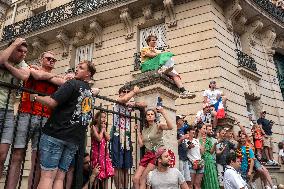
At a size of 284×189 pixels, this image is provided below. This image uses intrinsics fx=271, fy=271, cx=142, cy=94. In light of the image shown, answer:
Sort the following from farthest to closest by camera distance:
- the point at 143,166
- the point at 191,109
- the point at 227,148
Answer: the point at 191,109 → the point at 227,148 → the point at 143,166

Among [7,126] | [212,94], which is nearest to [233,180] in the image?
[7,126]

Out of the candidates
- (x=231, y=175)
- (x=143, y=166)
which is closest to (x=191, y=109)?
(x=231, y=175)

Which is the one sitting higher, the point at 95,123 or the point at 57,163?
the point at 95,123

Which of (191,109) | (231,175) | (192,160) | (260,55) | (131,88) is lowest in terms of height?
(231,175)

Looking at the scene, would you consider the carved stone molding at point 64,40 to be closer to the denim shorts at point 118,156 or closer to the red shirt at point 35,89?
the denim shorts at point 118,156

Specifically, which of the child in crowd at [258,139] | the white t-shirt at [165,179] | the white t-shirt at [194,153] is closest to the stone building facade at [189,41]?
the child in crowd at [258,139]

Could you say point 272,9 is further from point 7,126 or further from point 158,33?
point 7,126

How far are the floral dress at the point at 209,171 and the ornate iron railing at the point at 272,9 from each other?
9.27m

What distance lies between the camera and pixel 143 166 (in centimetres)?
477

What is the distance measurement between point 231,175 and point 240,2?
9.43 meters

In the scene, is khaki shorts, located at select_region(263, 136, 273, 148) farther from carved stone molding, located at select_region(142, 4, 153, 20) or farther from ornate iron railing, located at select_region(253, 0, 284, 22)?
carved stone molding, located at select_region(142, 4, 153, 20)

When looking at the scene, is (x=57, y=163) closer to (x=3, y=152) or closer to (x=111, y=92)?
(x=3, y=152)

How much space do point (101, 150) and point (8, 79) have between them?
2269 millimetres

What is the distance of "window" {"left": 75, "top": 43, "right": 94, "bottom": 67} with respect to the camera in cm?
1452
